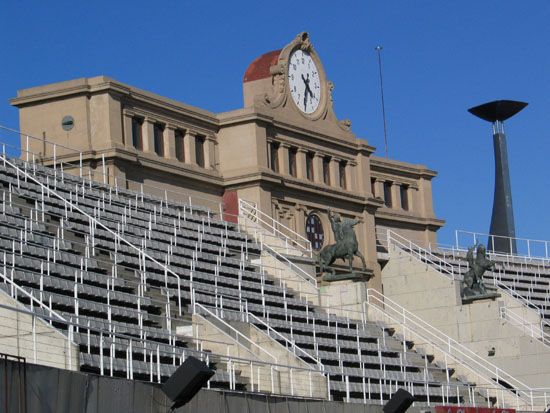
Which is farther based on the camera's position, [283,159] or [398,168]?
[398,168]

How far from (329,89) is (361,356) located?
14819 millimetres

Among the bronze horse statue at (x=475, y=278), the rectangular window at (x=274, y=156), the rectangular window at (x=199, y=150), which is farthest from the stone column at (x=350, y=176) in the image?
the rectangular window at (x=199, y=150)

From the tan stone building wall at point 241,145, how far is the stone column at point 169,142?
3cm

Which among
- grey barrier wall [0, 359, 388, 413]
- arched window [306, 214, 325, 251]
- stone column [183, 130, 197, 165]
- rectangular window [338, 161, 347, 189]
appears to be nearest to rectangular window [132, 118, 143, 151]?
stone column [183, 130, 197, 165]

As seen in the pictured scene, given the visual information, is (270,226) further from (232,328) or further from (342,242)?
(232,328)

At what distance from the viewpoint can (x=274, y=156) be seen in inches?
1813

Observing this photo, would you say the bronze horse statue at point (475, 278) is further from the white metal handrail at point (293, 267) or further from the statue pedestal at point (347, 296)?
the white metal handrail at point (293, 267)

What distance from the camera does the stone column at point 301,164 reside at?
154 ft

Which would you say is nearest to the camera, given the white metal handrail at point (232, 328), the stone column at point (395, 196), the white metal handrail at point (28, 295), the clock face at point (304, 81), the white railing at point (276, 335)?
the white metal handrail at point (28, 295)

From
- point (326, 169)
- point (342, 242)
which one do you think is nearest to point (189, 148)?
point (342, 242)

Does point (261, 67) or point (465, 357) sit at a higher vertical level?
point (261, 67)

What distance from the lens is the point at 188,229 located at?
3934cm

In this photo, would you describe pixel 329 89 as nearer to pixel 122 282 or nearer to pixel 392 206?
pixel 392 206

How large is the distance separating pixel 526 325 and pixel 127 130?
42.6 feet
